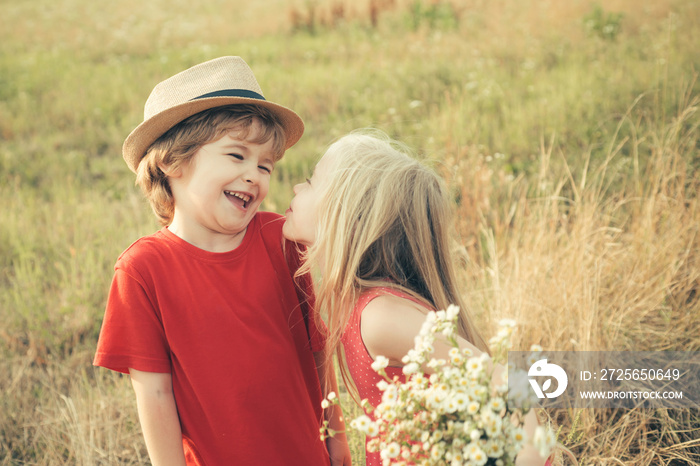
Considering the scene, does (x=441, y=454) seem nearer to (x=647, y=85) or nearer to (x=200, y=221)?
(x=200, y=221)

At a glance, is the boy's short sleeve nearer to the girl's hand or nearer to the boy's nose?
the boy's nose

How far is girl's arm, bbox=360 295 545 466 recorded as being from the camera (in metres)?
1.56

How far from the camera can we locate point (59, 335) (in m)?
3.38

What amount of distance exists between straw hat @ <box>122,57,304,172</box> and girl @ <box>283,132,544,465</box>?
38cm

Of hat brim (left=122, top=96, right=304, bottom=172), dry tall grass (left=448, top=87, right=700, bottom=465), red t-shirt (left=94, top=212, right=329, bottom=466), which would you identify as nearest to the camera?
red t-shirt (left=94, top=212, right=329, bottom=466)

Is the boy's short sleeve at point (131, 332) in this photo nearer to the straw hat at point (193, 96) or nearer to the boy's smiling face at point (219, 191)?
the boy's smiling face at point (219, 191)

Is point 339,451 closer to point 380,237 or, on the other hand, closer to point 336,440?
point 336,440

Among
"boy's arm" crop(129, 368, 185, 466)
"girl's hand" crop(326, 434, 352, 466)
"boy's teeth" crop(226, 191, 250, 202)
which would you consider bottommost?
"girl's hand" crop(326, 434, 352, 466)

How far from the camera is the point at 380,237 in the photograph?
5.79ft

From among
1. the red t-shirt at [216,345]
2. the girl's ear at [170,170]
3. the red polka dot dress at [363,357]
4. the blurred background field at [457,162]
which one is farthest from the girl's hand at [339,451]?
the girl's ear at [170,170]

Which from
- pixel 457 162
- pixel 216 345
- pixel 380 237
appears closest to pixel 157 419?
pixel 216 345

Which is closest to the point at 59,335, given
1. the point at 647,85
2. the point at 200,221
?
the point at 200,221

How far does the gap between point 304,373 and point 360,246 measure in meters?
0.60

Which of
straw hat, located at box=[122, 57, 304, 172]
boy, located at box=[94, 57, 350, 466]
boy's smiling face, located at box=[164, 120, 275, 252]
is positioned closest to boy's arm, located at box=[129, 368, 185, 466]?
boy, located at box=[94, 57, 350, 466]
